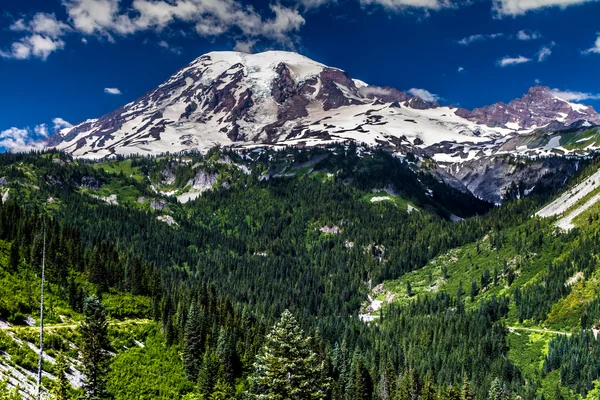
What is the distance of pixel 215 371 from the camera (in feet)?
272

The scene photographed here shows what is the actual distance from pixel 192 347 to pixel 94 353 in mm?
33780

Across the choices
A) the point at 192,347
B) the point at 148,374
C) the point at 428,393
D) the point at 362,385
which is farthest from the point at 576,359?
the point at 148,374

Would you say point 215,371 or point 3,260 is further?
point 3,260

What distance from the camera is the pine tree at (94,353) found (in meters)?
57.3

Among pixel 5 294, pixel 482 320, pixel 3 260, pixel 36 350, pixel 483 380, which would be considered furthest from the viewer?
pixel 482 320

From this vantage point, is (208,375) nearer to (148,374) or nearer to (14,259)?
(148,374)

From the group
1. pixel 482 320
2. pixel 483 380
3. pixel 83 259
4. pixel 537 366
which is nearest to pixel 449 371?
pixel 483 380

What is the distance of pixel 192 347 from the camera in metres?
91.6

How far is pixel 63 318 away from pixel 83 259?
39.9m

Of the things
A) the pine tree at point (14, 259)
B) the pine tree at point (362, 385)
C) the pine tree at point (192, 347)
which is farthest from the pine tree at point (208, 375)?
the pine tree at point (362, 385)

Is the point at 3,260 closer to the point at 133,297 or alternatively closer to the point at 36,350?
the point at 133,297

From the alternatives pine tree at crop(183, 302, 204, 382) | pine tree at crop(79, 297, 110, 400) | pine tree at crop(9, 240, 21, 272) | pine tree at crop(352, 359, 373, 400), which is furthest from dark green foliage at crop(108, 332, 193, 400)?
pine tree at crop(352, 359, 373, 400)

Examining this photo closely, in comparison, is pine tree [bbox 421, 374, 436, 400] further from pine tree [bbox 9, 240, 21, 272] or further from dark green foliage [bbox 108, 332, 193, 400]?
pine tree [bbox 9, 240, 21, 272]

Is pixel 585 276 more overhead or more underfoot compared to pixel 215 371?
more overhead
